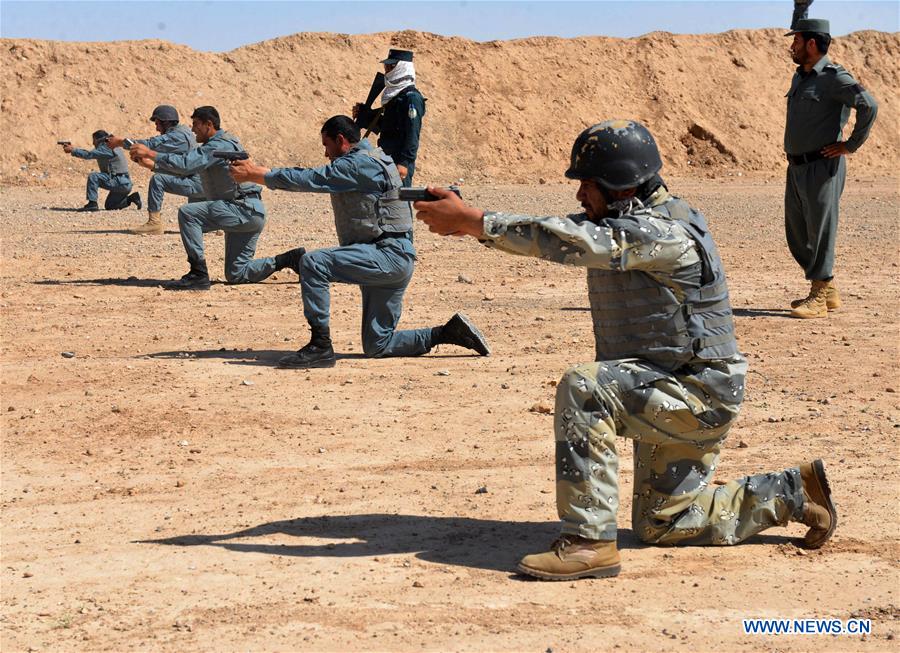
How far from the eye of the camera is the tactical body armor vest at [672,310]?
4809 millimetres

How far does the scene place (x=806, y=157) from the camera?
10383mm

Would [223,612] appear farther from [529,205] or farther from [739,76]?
[739,76]

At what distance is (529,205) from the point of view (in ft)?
77.1

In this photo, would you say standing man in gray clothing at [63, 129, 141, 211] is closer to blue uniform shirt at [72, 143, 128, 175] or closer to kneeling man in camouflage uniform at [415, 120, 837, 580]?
blue uniform shirt at [72, 143, 128, 175]

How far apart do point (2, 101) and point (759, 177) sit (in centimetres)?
2080

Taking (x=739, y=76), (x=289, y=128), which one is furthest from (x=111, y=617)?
(x=739, y=76)

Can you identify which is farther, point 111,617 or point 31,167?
point 31,167

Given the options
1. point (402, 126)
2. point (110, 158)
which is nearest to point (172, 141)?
point (402, 126)

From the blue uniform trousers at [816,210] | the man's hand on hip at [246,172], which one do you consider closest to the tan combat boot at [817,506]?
the man's hand on hip at [246,172]

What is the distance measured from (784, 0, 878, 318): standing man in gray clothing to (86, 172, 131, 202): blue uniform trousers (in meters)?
13.2

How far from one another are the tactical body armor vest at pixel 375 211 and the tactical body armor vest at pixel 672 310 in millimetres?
4012

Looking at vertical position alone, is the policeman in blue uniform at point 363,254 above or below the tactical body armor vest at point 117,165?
below

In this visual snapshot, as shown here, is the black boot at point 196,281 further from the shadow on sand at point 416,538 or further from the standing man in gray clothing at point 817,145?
the shadow on sand at point 416,538

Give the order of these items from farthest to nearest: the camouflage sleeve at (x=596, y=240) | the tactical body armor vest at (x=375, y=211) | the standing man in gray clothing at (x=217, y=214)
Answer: the standing man in gray clothing at (x=217, y=214)
the tactical body armor vest at (x=375, y=211)
the camouflage sleeve at (x=596, y=240)
